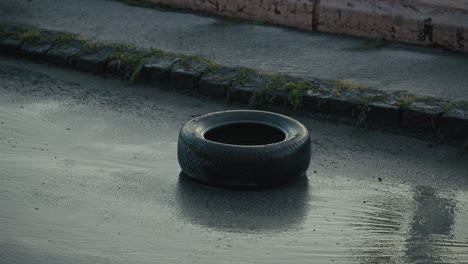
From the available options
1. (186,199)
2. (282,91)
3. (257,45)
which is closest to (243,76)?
(282,91)

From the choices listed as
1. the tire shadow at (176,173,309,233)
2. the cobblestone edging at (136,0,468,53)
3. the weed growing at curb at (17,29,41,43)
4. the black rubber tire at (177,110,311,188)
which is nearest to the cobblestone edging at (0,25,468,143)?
the weed growing at curb at (17,29,41,43)

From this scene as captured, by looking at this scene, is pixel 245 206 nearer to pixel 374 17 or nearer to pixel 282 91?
pixel 282 91

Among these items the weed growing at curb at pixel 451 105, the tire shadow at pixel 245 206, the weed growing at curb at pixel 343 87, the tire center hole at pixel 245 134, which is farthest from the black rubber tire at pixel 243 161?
the weed growing at curb at pixel 451 105

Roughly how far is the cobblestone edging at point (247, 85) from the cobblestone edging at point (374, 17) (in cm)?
139

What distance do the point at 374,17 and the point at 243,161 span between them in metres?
3.35

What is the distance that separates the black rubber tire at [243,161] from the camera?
5984 mm

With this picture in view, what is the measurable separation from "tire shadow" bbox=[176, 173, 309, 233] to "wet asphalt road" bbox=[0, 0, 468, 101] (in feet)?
6.38

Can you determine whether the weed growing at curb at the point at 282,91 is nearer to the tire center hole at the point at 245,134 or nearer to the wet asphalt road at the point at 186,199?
the wet asphalt road at the point at 186,199

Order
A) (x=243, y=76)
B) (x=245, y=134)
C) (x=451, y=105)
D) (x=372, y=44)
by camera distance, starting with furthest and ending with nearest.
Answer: (x=372, y=44) < (x=243, y=76) < (x=451, y=105) < (x=245, y=134)

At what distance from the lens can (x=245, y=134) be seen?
6664 mm

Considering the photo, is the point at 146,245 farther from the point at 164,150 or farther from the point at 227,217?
the point at 164,150

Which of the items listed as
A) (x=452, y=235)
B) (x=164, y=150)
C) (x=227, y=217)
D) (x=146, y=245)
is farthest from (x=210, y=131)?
(x=452, y=235)

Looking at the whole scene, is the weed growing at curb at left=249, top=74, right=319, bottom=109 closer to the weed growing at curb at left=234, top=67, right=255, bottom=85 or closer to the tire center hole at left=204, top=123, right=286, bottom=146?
the weed growing at curb at left=234, top=67, right=255, bottom=85

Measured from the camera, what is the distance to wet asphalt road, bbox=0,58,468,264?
520 centimetres
